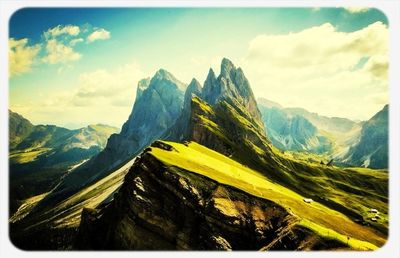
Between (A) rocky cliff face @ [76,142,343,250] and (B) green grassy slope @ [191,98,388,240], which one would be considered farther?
(B) green grassy slope @ [191,98,388,240]

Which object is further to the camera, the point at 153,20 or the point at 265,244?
the point at 265,244

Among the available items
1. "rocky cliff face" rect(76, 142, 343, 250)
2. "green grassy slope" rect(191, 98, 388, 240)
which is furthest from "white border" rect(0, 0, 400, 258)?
"green grassy slope" rect(191, 98, 388, 240)

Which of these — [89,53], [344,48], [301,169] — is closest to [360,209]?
[301,169]

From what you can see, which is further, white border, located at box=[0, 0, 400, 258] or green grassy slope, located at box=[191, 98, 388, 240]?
green grassy slope, located at box=[191, 98, 388, 240]

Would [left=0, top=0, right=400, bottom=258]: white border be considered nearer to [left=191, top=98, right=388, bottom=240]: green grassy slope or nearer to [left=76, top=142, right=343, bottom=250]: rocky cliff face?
[left=76, top=142, right=343, bottom=250]: rocky cliff face

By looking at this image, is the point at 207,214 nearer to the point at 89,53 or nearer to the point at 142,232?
the point at 142,232
